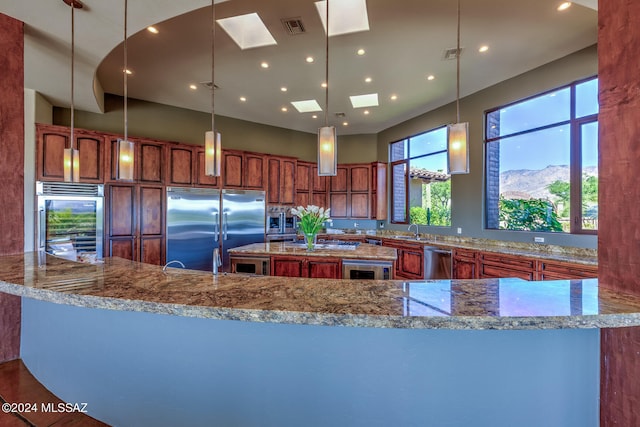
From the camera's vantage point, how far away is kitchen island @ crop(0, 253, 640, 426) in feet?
3.69

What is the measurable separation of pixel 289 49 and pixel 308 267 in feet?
9.11

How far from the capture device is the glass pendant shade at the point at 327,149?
227cm

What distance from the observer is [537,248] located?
3.99 m

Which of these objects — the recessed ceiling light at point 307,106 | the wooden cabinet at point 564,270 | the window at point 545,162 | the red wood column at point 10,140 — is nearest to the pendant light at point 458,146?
the wooden cabinet at point 564,270

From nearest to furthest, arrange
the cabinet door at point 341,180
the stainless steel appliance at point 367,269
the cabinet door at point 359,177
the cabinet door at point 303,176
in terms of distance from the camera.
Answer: the stainless steel appliance at point 367,269 → the cabinet door at point 303,176 → the cabinet door at point 359,177 → the cabinet door at point 341,180

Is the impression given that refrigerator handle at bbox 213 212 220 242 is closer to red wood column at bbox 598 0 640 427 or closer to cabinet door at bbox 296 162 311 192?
cabinet door at bbox 296 162 311 192

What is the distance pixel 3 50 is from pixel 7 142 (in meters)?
0.74

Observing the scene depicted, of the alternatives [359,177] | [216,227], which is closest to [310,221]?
[216,227]

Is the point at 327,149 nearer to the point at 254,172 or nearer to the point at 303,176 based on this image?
the point at 254,172

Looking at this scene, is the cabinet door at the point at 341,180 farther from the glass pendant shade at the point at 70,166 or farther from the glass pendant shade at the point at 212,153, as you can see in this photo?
the glass pendant shade at the point at 70,166

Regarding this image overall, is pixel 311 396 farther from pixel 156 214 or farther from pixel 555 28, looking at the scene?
pixel 156 214

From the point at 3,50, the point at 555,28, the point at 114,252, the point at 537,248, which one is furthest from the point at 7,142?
the point at 537,248

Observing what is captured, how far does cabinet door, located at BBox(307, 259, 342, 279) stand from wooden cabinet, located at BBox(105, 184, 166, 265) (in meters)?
2.94

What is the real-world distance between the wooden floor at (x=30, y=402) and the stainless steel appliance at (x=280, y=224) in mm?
4483
